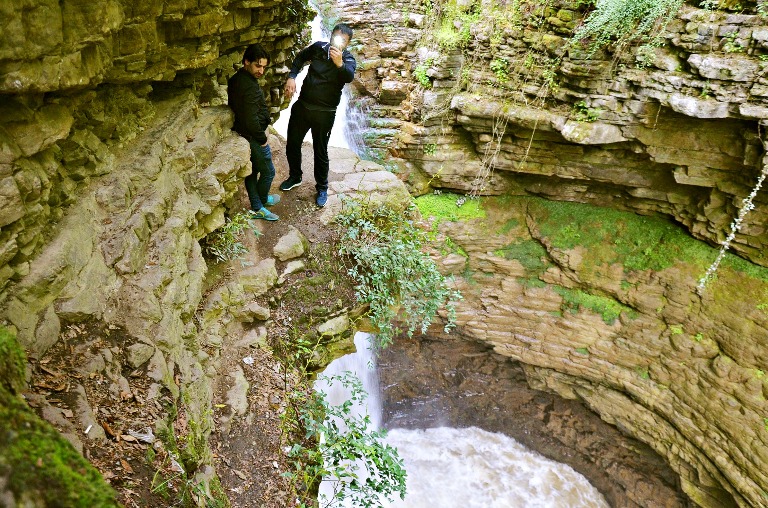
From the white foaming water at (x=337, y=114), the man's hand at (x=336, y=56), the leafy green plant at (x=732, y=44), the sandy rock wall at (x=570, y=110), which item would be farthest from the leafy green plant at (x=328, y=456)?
the leafy green plant at (x=732, y=44)

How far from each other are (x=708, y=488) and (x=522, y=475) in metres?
2.92

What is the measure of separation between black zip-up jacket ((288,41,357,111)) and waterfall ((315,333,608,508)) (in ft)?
13.4

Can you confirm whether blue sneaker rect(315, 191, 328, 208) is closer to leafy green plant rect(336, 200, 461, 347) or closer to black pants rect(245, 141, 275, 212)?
leafy green plant rect(336, 200, 461, 347)

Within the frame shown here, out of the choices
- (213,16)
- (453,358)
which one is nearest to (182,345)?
(213,16)

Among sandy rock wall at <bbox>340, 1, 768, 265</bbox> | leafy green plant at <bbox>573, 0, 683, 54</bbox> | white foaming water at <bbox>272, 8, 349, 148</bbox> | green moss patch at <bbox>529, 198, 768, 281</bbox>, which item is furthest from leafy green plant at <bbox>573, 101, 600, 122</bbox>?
white foaming water at <bbox>272, 8, 349, 148</bbox>

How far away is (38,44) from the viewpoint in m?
2.19

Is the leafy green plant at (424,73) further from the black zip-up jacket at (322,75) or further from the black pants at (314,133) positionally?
the black zip-up jacket at (322,75)

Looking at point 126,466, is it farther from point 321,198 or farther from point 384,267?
point 321,198

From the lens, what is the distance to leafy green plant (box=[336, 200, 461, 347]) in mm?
5414

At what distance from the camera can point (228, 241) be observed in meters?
4.77

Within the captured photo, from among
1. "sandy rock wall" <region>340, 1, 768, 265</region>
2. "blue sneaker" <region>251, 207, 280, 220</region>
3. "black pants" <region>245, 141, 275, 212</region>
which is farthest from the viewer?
"sandy rock wall" <region>340, 1, 768, 265</region>

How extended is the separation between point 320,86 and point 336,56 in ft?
1.29

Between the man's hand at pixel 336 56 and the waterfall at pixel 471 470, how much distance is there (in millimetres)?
4508

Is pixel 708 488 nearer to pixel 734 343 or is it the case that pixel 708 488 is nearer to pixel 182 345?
pixel 734 343
